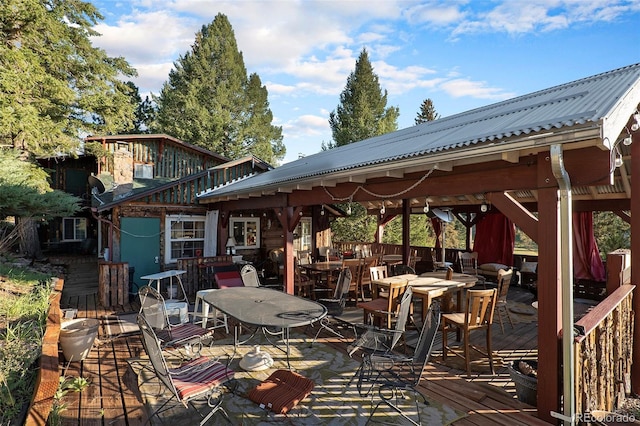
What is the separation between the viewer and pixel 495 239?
1141 centimetres

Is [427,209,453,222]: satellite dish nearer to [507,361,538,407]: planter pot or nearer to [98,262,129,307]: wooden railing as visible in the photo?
[507,361,538,407]: planter pot

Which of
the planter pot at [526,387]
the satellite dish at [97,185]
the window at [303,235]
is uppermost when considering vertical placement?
the satellite dish at [97,185]

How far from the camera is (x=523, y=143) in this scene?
9.22ft

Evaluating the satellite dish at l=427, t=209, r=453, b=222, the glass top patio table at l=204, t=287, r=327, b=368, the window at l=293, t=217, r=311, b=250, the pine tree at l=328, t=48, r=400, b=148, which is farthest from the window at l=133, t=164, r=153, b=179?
the satellite dish at l=427, t=209, r=453, b=222

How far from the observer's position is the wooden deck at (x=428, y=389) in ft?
10.1

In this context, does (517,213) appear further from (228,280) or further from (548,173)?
(228,280)

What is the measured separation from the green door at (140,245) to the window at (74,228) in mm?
10390

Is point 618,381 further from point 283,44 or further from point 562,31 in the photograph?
point 283,44

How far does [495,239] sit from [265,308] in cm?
996

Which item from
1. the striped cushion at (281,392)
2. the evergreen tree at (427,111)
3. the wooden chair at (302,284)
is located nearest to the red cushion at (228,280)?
the wooden chair at (302,284)

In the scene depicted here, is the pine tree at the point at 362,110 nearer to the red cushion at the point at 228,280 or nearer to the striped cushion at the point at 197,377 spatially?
the red cushion at the point at 228,280

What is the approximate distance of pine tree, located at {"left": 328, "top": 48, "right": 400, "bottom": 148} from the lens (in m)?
20.4

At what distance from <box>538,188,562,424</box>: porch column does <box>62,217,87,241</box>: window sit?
63.4 ft

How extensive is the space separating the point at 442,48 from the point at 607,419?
26.4ft
